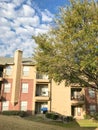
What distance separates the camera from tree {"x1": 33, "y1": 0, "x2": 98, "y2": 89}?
2970cm

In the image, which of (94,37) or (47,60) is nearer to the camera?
(94,37)

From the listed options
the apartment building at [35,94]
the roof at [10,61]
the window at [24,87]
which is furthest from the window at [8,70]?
the window at [24,87]

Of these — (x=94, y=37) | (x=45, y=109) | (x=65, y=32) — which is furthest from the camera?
(x=45, y=109)

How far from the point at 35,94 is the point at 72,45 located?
2338 centimetres

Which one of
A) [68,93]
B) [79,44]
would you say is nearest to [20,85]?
[68,93]

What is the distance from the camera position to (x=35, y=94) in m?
51.2

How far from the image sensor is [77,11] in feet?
104

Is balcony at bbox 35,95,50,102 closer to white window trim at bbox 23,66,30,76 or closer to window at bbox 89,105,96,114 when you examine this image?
white window trim at bbox 23,66,30,76

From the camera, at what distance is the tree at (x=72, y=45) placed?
29703 millimetres

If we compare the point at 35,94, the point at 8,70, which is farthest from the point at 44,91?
the point at 8,70

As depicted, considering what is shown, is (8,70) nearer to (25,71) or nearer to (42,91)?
(25,71)

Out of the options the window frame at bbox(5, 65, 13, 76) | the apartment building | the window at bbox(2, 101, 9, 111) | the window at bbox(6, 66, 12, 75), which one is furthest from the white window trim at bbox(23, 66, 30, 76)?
the window at bbox(2, 101, 9, 111)

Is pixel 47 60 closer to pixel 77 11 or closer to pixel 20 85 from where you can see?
pixel 77 11

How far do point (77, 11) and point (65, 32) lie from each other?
125 inches
